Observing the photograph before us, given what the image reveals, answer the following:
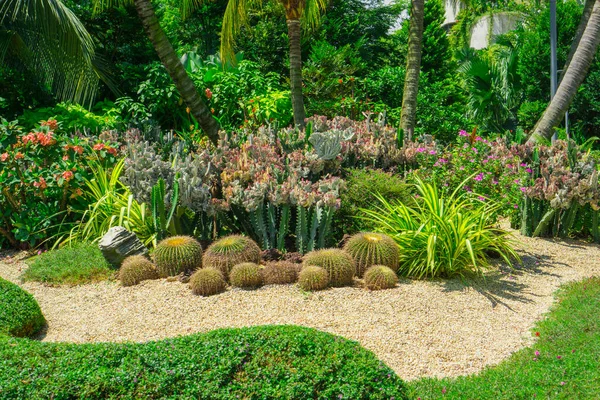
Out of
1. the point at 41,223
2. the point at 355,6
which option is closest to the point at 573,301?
the point at 41,223

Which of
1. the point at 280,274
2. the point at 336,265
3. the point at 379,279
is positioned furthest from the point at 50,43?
the point at 379,279

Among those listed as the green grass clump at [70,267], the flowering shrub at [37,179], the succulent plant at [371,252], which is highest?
the flowering shrub at [37,179]

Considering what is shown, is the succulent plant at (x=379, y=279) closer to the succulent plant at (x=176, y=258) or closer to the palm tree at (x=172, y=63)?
the succulent plant at (x=176, y=258)

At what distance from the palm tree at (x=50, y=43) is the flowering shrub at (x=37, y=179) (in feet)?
7.65

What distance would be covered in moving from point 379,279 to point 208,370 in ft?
9.32

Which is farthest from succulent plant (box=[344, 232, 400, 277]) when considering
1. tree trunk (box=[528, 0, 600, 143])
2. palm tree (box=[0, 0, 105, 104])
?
palm tree (box=[0, 0, 105, 104])

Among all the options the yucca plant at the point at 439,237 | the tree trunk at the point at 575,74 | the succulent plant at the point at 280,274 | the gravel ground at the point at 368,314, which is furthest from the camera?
the tree trunk at the point at 575,74

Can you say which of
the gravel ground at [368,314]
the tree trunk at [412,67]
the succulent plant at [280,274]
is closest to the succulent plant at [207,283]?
the gravel ground at [368,314]

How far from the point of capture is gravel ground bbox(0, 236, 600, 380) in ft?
16.8

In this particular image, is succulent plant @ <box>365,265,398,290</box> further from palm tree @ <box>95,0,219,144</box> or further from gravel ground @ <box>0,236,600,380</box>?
palm tree @ <box>95,0,219,144</box>

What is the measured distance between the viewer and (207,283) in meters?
6.07

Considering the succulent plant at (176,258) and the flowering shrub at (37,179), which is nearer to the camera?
the succulent plant at (176,258)

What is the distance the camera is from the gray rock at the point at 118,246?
699 cm

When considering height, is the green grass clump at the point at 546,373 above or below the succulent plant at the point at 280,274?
below
